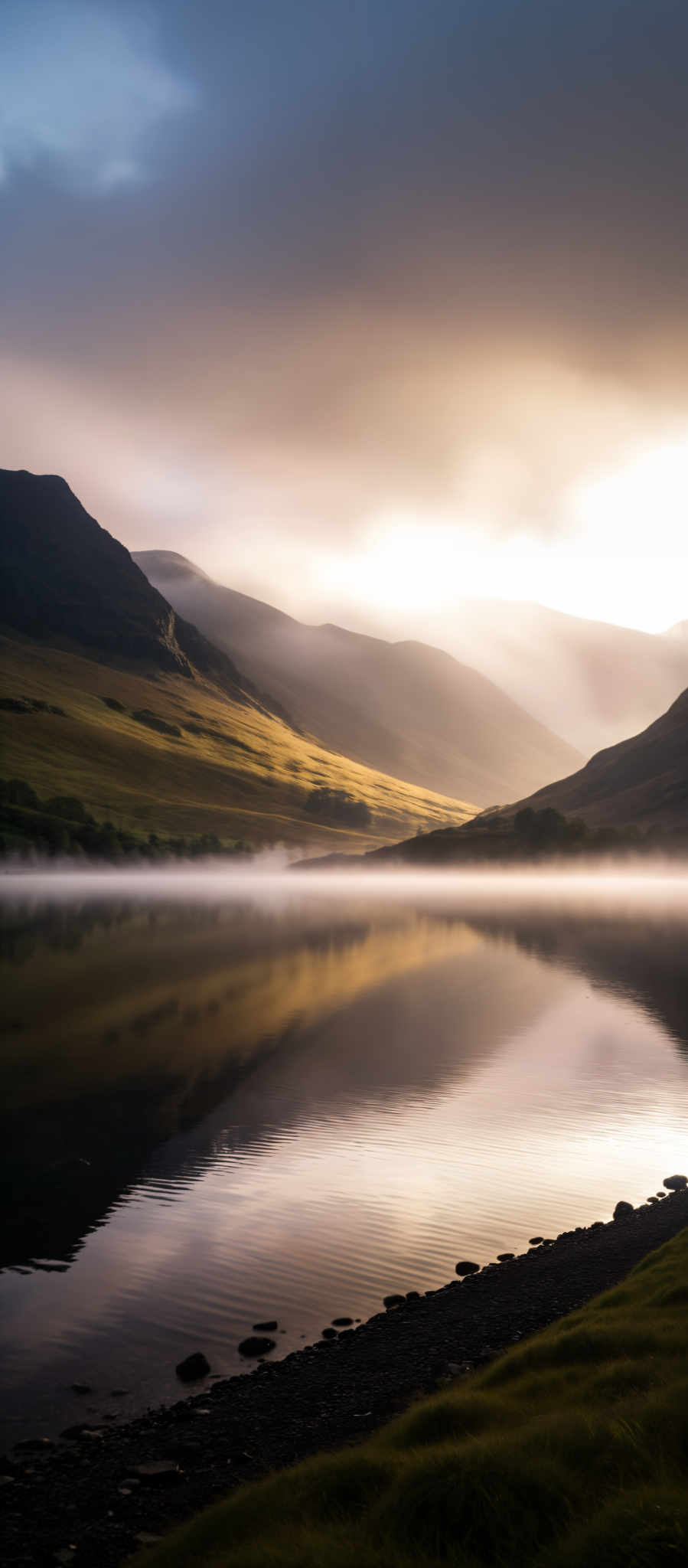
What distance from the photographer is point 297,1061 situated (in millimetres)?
47344

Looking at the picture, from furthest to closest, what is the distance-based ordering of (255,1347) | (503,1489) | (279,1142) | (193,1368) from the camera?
(279,1142), (255,1347), (193,1368), (503,1489)

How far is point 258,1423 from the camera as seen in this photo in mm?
15352

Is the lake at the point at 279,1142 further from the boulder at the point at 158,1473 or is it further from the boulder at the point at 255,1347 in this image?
the boulder at the point at 158,1473

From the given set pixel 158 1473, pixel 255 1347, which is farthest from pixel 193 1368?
pixel 158 1473

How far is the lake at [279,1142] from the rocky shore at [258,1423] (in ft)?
3.11

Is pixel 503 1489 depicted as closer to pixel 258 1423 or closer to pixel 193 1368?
pixel 258 1423

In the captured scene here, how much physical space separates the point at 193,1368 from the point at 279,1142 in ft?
51.7

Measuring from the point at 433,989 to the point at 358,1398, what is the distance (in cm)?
5747

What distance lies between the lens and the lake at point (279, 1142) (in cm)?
1989

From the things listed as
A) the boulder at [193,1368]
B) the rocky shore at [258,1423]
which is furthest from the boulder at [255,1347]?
the boulder at [193,1368]

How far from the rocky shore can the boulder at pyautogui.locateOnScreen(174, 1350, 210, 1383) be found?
311 millimetres

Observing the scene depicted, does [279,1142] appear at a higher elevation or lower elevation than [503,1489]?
lower

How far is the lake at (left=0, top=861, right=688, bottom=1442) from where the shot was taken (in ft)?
65.3

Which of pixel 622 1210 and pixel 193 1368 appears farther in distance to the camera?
pixel 622 1210
